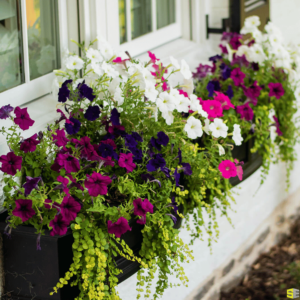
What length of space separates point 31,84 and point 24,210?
72 cm

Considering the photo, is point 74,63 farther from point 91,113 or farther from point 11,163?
point 11,163

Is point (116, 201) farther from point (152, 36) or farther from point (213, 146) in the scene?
point (152, 36)

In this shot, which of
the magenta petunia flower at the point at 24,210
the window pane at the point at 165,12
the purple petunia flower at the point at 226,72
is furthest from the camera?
the window pane at the point at 165,12

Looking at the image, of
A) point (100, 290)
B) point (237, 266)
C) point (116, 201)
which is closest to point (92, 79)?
point (116, 201)

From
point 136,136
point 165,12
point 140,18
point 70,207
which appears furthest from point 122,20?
point 70,207

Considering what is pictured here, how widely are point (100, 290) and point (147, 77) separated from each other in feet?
2.46

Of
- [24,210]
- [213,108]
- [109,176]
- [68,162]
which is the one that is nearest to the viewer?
[24,210]

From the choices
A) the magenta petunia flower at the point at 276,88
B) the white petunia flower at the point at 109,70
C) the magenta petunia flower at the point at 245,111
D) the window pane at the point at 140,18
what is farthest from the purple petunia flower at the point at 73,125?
the magenta petunia flower at the point at 276,88

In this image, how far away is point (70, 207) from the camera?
1290 millimetres

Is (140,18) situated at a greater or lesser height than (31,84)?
greater

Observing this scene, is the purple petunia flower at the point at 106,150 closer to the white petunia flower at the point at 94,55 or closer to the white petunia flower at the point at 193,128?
the white petunia flower at the point at 193,128

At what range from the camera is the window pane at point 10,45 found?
1.68 meters

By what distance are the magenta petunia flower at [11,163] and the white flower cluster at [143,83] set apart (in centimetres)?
42

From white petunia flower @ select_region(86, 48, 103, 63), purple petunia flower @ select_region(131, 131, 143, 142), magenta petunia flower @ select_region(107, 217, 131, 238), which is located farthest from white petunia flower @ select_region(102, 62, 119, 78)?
magenta petunia flower @ select_region(107, 217, 131, 238)
